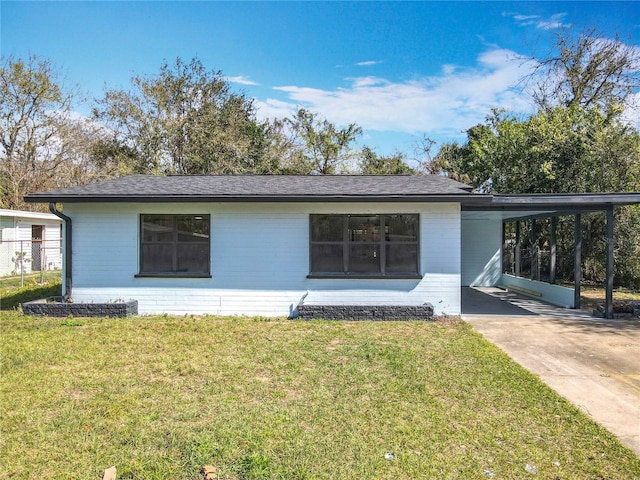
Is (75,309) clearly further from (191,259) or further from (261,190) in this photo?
(261,190)

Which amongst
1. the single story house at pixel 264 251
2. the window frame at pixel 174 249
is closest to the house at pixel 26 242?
the single story house at pixel 264 251

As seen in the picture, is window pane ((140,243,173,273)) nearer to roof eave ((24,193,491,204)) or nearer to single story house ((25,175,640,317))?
single story house ((25,175,640,317))

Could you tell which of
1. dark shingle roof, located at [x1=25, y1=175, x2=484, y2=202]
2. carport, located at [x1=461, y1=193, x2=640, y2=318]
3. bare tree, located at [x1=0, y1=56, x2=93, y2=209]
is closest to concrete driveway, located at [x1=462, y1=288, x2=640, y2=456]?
carport, located at [x1=461, y1=193, x2=640, y2=318]

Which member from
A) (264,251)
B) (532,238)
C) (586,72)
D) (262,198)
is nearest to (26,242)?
(264,251)

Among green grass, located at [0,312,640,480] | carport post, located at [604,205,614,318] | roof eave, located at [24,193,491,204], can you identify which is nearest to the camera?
green grass, located at [0,312,640,480]

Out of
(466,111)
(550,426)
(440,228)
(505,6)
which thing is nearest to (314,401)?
(550,426)

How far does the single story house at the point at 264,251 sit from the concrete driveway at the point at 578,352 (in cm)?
135

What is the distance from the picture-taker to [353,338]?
263 inches

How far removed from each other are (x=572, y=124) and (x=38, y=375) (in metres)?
18.0

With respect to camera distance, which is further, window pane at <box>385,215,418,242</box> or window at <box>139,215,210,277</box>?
window at <box>139,215,210,277</box>

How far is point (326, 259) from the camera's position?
8.52 metres

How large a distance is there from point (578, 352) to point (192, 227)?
7306 millimetres

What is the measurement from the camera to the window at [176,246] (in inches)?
339

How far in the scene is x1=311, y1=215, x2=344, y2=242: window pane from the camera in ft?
27.8
